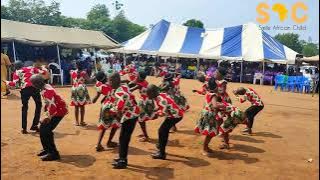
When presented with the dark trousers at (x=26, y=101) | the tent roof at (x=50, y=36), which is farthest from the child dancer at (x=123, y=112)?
the tent roof at (x=50, y=36)

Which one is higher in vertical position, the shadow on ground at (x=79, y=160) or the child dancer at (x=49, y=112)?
the child dancer at (x=49, y=112)

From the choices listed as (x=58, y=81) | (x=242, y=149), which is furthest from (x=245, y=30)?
(x=242, y=149)

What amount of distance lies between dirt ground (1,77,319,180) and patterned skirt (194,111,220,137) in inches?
17.3

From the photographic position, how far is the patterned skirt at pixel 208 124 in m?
6.88

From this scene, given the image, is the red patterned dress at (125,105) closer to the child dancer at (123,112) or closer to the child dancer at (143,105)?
the child dancer at (123,112)

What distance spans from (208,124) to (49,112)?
2.60 metres

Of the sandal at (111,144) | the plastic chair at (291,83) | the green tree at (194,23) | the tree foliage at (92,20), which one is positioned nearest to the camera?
the sandal at (111,144)

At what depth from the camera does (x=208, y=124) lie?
689cm

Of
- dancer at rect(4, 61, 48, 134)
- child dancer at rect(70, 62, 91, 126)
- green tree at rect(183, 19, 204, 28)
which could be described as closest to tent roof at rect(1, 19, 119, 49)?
child dancer at rect(70, 62, 91, 126)

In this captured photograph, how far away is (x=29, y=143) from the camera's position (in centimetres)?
737

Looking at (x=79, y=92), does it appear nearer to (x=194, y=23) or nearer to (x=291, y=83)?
(x=291, y=83)

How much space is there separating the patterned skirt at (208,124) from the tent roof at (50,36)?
1298 centimetres

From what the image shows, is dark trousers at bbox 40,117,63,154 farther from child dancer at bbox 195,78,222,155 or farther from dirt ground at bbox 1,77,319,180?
child dancer at bbox 195,78,222,155

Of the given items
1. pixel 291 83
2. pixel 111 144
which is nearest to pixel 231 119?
pixel 111 144
